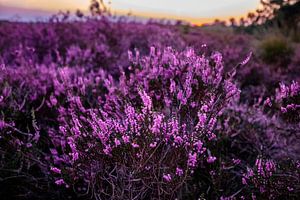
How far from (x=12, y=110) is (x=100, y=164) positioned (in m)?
1.45

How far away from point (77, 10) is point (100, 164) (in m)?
7.63

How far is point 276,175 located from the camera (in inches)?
103

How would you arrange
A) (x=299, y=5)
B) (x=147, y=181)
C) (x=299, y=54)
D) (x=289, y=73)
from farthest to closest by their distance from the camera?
(x=299, y=5) < (x=299, y=54) < (x=289, y=73) < (x=147, y=181)

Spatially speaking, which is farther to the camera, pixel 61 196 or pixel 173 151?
pixel 61 196

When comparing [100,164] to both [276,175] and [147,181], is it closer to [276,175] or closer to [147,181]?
[147,181]

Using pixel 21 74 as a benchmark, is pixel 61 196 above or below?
below

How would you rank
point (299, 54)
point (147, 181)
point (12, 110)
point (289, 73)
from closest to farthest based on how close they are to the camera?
point (147, 181) → point (12, 110) → point (289, 73) → point (299, 54)

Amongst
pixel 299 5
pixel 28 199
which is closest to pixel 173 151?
pixel 28 199

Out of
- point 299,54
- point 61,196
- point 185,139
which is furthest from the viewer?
point 299,54

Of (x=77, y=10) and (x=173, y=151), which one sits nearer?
(x=173, y=151)

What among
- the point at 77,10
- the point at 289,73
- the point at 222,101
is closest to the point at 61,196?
the point at 222,101

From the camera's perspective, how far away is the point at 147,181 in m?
2.70

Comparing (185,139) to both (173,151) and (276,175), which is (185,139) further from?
(276,175)

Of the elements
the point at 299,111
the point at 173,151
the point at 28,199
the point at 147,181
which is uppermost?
the point at 299,111
